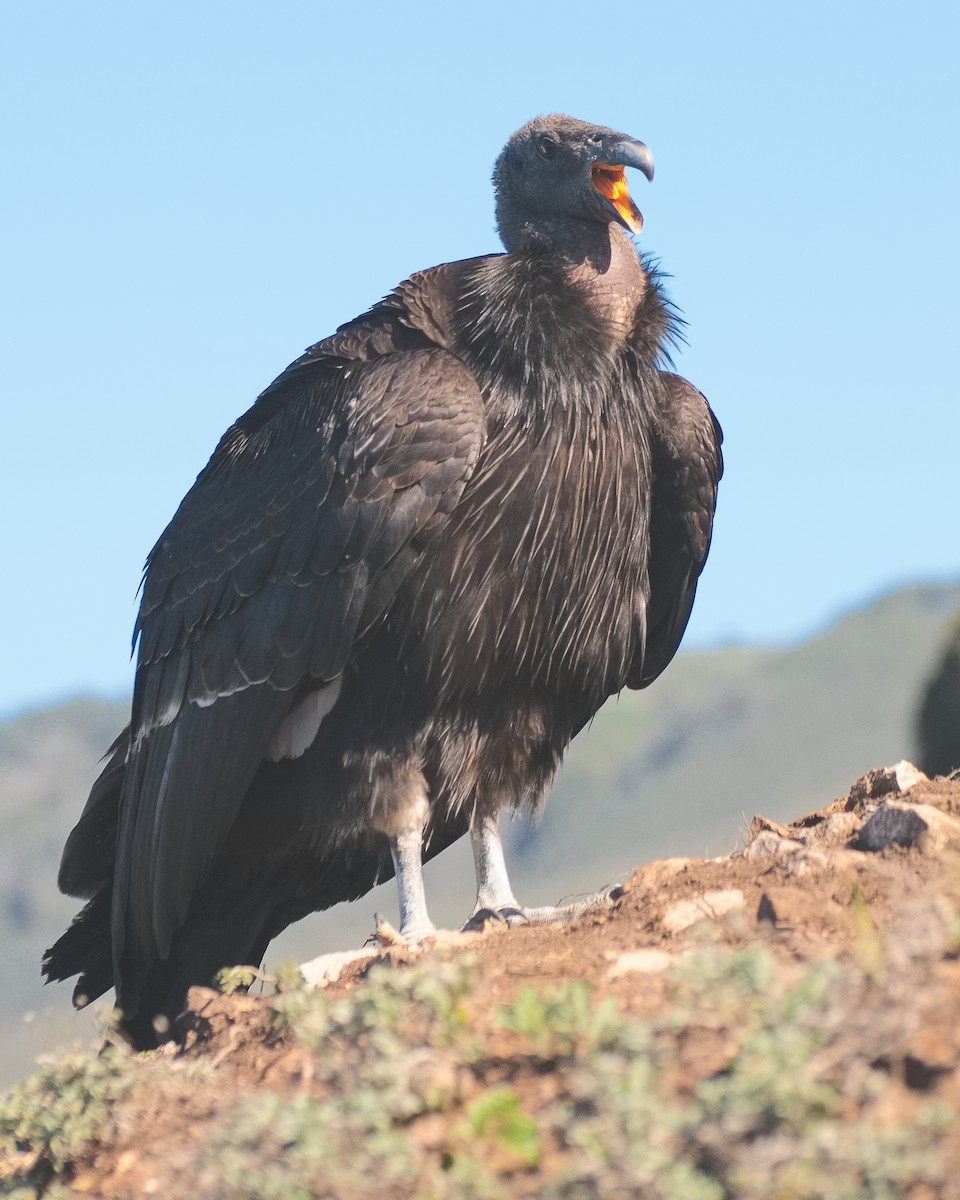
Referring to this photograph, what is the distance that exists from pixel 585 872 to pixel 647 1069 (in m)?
52.4

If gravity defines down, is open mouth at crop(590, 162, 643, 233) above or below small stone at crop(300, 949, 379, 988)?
above

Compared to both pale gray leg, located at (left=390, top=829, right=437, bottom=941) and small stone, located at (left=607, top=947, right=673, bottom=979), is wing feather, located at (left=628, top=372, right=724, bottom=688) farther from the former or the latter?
small stone, located at (left=607, top=947, right=673, bottom=979)

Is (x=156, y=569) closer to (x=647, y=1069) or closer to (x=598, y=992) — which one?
(x=598, y=992)

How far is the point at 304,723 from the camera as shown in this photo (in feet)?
21.6

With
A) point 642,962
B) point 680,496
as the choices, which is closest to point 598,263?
point 680,496

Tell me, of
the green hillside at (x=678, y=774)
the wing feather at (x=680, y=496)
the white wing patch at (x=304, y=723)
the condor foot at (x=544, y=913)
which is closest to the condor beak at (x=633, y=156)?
the wing feather at (x=680, y=496)

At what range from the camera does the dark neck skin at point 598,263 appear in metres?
6.84

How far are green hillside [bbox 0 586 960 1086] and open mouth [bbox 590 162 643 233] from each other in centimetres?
4221

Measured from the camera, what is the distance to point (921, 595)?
2975 inches

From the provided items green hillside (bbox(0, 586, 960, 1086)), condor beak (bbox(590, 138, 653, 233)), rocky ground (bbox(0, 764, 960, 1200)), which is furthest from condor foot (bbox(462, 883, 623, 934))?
green hillside (bbox(0, 586, 960, 1086))

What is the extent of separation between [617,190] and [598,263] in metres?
0.35

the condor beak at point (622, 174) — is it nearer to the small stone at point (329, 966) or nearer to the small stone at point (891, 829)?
the small stone at point (891, 829)

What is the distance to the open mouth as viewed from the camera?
6877mm

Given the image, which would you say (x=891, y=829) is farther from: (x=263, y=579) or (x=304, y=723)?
(x=263, y=579)
